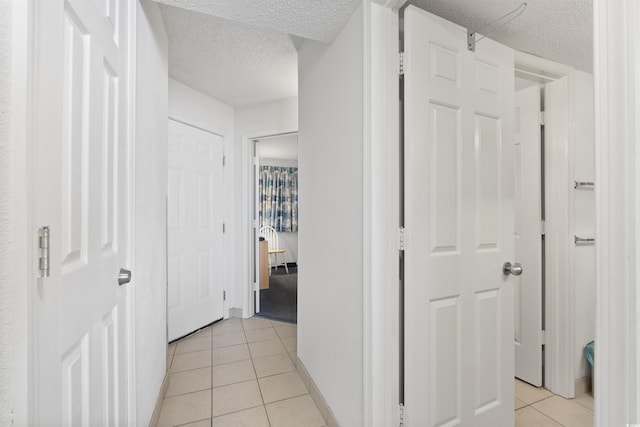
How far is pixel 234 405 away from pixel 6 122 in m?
1.87

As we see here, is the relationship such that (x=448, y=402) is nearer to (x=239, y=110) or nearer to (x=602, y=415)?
(x=602, y=415)

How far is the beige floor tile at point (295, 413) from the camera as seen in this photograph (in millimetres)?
1665

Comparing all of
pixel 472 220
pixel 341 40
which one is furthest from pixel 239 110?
pixel 472 220

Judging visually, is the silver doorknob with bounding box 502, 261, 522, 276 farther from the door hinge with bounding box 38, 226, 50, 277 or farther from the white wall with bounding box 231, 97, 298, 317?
the white wall with bounding box 231, 97, 298, 317

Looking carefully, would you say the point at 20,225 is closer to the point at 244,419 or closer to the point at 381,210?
the point at 381,210

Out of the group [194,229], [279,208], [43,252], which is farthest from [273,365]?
[279,208]

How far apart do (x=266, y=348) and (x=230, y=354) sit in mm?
305

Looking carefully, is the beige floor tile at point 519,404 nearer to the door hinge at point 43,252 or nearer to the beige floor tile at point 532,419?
the beige floor tile at point 532,419

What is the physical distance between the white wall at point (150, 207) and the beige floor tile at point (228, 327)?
1102 mm

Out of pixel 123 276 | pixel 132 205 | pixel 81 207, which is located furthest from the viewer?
pixel 132 205

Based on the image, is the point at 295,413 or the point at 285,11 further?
the point at 295,413

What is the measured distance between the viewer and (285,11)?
1379mm

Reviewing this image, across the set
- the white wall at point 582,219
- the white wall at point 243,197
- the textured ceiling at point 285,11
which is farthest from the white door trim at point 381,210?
the white wall at point 243,197

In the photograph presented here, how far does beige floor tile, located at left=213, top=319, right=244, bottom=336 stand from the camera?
9.80ft
